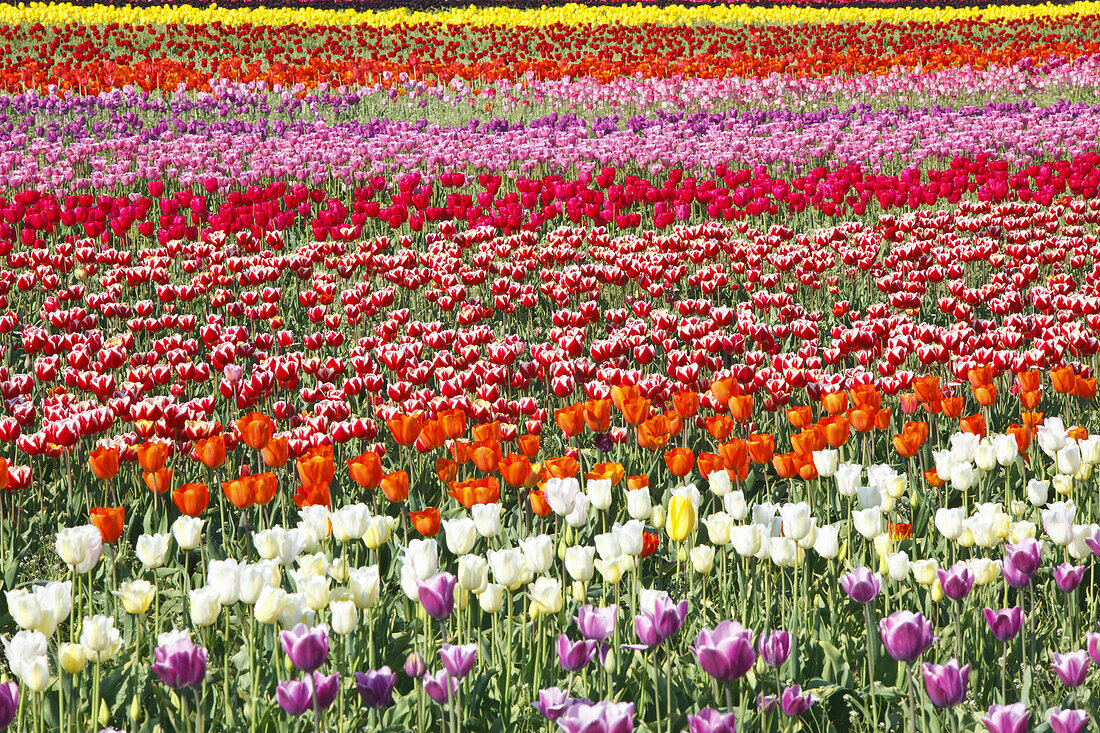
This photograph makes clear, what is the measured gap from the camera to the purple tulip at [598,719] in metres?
1.75

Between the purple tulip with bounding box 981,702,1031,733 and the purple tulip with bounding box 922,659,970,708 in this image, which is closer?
the purple tulip with bounding box 981,702,1031,733

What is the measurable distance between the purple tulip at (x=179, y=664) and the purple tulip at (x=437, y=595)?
1.48 feet

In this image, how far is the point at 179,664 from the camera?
202 centimetres

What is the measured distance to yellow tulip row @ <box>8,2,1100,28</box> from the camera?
28.9 meters

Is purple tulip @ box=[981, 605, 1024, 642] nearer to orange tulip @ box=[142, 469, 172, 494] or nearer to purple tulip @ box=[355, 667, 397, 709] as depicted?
purple tulip @ box=[355, 667, 397, 709]

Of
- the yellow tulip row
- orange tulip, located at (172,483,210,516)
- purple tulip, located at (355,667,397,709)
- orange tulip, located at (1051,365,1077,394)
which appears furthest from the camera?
the yellow tulip row

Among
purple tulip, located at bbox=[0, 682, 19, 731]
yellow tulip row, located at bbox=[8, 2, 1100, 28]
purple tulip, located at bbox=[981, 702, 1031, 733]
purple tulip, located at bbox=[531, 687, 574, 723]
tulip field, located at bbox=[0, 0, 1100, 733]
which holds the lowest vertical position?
tulip field, located at bbox=[0, 0, 1100, 733]

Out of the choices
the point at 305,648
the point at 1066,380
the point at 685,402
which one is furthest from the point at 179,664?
the point at 1066,380

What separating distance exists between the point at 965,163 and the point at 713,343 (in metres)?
5.81

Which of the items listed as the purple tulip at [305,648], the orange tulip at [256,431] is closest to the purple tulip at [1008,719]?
the purple tulip at [305,648]

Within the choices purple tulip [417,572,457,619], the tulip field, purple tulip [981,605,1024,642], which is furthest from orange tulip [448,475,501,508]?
purple tulip [981,605,1024,642]

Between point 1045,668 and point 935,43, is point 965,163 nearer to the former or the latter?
point 1045,668

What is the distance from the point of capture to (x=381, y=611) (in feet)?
10.1

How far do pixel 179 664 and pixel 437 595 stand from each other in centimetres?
52
